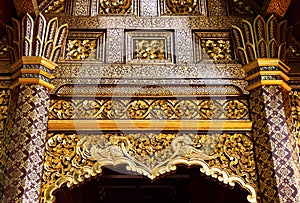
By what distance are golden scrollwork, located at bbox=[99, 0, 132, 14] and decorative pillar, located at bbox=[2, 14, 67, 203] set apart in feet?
1.39

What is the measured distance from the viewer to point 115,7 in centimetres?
410

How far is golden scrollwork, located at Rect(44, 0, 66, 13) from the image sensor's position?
13.3 feet

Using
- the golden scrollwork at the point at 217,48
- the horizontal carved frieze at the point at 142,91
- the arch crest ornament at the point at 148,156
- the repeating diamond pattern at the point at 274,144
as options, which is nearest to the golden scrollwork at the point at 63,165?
the arch crest ornament at the point at 148,156

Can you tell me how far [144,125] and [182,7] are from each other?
Result: 1196 millimetres

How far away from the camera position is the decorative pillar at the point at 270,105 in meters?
3.24

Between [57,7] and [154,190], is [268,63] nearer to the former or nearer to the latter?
[57,7]

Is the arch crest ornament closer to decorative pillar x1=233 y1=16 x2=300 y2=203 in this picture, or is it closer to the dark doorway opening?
decorative pillar x1=233 y1=16 x2=300 y2=203

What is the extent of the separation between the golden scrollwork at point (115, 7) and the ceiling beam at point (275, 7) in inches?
42.8

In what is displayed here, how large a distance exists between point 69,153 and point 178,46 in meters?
1.20

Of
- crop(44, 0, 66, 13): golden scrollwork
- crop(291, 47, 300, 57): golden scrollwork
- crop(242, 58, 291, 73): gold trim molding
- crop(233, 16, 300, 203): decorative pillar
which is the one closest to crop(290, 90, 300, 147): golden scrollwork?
crop(233, 16, 300, 203): decorative pillar

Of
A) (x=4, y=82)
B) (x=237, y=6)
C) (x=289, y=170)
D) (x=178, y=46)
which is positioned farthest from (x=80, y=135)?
(x=237, y=6)

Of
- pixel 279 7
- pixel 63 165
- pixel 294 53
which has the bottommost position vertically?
pixel 63 165

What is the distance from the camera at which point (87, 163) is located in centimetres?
337

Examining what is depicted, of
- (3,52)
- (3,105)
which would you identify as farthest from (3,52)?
(3,105)
